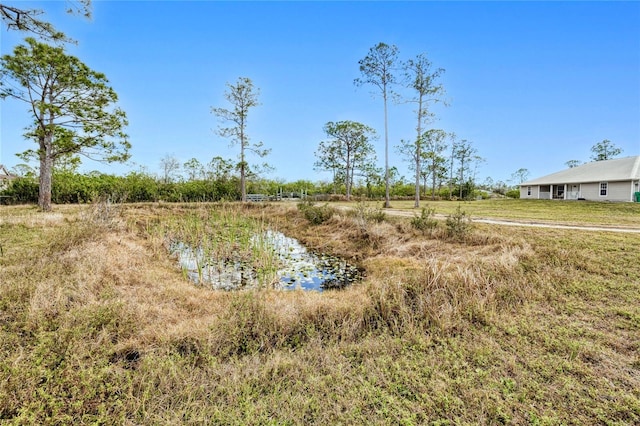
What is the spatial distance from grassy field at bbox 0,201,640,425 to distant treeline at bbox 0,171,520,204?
27.8 feet

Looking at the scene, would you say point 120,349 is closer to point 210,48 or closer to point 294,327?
point 294,327

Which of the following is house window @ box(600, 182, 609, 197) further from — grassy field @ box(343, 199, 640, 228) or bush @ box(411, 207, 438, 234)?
bush @ box(411, 207, 438, 234)

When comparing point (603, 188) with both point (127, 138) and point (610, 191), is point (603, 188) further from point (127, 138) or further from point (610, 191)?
point (127, 138)

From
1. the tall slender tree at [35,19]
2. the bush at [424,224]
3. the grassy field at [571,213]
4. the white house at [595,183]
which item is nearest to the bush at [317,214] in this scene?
the grassy field at [571,213]

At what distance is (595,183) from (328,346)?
29566 millimetres

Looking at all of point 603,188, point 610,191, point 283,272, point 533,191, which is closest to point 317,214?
point 283,272

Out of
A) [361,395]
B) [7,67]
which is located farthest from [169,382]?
[7,67]

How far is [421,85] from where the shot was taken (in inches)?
672

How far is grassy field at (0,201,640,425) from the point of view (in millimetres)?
2076

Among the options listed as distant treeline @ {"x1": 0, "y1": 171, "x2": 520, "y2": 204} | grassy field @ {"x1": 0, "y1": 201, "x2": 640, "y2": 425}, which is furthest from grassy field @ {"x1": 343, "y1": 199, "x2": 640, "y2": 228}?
distant treeline @ {"x1": 0, "y1": 171, "x2": 520, "y2": 204}

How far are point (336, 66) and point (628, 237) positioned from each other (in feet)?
54.6

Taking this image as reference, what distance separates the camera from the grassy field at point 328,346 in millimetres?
2076

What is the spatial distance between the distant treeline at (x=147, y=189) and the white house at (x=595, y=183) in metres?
7.69

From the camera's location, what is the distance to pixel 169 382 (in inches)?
91.8
